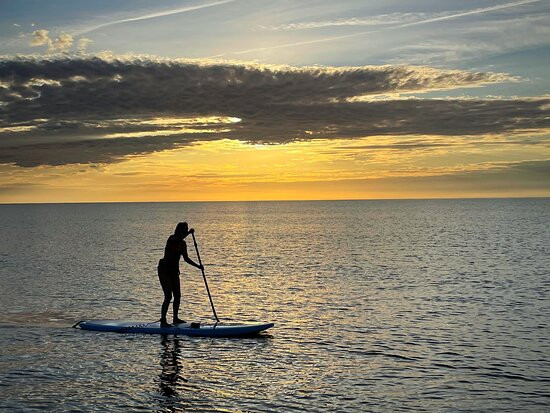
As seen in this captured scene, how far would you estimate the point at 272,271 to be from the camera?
1927 inches

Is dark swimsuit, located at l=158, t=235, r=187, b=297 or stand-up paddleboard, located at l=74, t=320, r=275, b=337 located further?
stand-up paddleboard, located at l=74, t=320, r=275, b=337

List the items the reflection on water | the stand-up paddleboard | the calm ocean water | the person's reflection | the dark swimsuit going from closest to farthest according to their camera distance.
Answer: the reflection on water → the calm ocean water → the person's reflection → the dark swimsuit → the stand-up paddleboard

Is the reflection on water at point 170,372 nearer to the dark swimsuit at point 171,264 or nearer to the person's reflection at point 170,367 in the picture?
the person's reflection at point 170,367

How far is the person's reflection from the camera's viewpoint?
1667 centimetres

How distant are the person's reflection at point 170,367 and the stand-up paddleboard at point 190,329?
471 millimetres

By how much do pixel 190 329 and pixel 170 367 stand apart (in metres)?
4.45

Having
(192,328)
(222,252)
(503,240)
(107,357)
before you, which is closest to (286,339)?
(192,328)

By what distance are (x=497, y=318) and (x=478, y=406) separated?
13611mm

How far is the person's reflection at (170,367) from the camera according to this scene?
16672mm

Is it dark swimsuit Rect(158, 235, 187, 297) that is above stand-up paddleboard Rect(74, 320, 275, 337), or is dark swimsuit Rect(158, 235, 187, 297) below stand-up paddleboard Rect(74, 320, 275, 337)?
above

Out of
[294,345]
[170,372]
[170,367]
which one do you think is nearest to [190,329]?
[294,345]

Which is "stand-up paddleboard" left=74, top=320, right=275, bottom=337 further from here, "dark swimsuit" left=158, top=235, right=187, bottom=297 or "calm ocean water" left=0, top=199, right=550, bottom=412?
"dark swimsuit" left=158, top=235, right=187, bottom=297

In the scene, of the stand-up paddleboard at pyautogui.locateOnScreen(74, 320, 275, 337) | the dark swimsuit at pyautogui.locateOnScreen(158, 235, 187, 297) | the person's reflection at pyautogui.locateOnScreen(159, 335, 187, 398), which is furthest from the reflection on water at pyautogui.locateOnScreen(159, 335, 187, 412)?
the dark swimsuit at pyautogui.locateOnScreen(158, 235, 187, 297)

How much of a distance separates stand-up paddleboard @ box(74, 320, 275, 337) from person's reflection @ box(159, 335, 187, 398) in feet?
1.55
